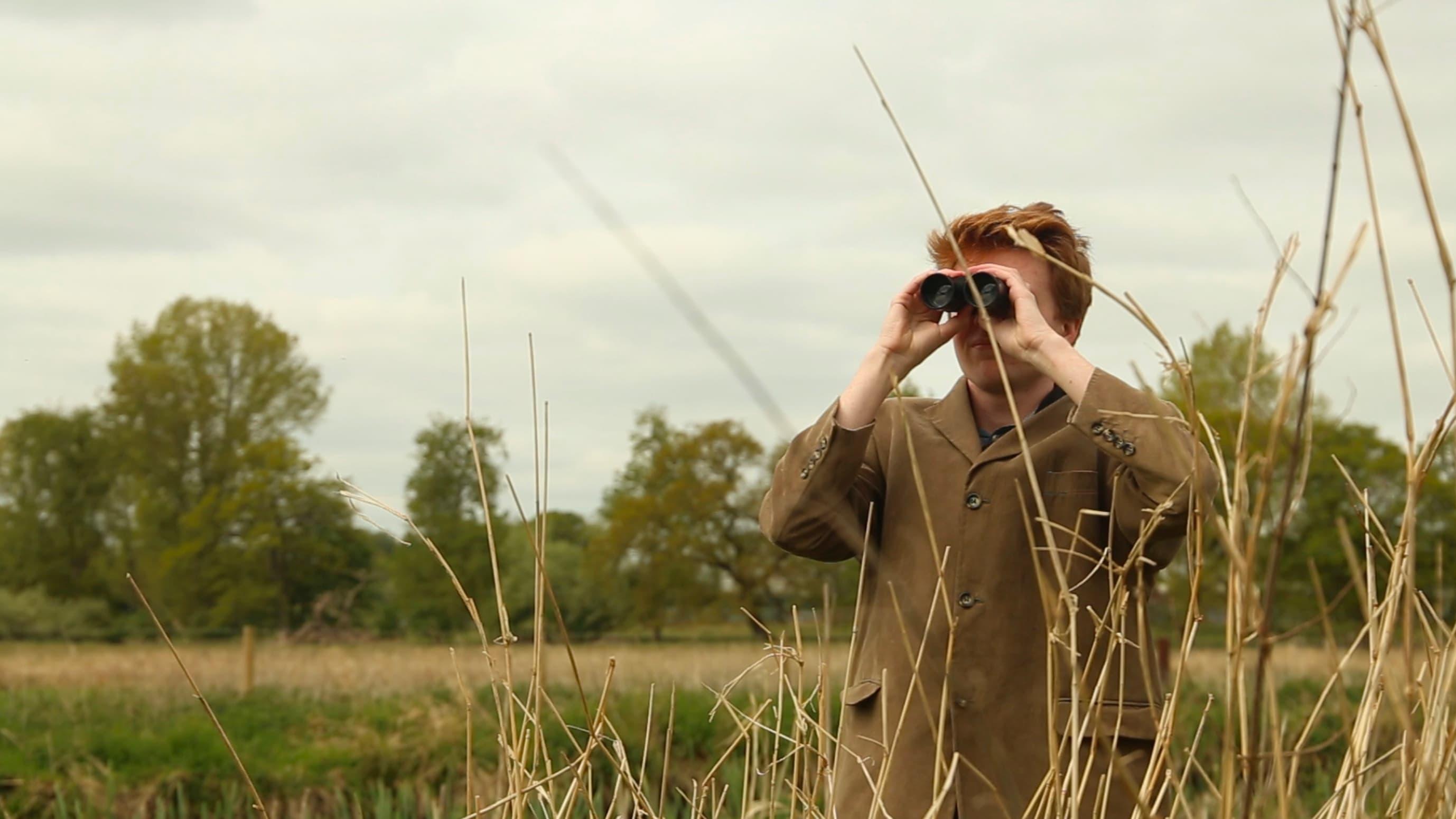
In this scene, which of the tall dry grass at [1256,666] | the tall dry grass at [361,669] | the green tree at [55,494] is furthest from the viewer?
the green tree at [55,494]

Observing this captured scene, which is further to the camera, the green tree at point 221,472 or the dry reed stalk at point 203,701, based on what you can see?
the green tree at point 221,472

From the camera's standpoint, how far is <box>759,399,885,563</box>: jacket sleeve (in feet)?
6.23

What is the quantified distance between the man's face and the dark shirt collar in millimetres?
57

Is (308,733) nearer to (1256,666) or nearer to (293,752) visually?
(293,752)

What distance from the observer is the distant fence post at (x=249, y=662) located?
1057 centimetres

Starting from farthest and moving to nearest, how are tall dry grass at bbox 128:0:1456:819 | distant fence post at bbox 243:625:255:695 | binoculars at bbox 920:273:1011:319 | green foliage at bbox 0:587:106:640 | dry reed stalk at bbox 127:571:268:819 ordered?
green foliage at bbox 0:587:106:640 < distant fence post at bbox 243:625:255:695 < binoculars at bbox 920:273:1011:319 < dry reed stalk at bbox 127:571:268:819 < tall dry grass at bbox 128:0:1456:819

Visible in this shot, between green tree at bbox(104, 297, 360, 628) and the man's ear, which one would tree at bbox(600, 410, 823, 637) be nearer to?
green tree at bbox(104, 297, 360, 628)

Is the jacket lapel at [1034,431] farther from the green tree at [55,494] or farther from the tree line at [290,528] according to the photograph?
the green tree at [55,494]

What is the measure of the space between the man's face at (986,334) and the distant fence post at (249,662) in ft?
30.8

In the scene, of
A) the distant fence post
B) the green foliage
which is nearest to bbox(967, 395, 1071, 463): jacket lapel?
the distant fence post

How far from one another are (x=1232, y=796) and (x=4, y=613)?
37181 mm

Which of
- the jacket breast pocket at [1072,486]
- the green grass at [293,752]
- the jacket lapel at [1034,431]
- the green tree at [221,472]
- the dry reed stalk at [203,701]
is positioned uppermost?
the green tree at [221,472]

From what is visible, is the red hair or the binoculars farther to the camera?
the red hair

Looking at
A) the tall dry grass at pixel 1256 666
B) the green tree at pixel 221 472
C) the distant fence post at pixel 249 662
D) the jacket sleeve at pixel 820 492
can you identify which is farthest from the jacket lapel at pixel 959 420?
the green tree at pixel 221 472
